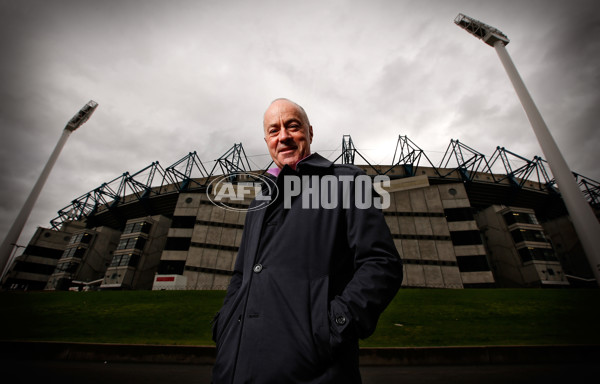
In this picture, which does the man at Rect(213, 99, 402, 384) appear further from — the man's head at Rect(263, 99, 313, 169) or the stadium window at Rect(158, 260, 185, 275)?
the stadium window at Rect(158, 260, 185, 275)

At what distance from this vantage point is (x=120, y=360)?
5137 mm

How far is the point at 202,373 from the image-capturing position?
4.34 m

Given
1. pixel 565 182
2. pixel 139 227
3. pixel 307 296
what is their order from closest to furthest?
pixel 307 296 → pixel 565 182 → pixel 139 227

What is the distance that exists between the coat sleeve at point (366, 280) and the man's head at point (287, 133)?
2.51 feet

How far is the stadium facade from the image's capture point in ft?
107

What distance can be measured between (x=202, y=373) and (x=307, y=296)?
170 inches

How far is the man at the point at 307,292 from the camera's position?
46.7 inches

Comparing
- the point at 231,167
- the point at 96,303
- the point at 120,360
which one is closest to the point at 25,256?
the point at 231,167

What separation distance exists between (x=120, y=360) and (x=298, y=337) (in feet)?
19.8

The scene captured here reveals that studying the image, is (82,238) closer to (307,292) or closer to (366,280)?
(307,292)

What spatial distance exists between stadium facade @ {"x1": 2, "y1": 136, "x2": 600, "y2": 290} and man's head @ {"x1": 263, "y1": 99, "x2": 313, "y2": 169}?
28.3 meters

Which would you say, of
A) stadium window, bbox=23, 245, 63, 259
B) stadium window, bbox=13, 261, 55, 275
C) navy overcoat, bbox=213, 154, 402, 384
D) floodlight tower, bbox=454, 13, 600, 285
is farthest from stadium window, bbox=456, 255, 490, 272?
stadium window, bbox=23, 245, 63, 259

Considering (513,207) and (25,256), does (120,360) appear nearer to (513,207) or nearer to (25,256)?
(513,207)

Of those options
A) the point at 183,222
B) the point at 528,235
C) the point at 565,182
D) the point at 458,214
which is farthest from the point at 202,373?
the point at 528,235
